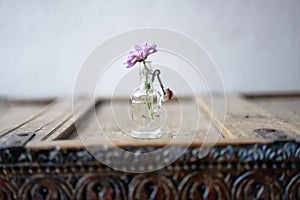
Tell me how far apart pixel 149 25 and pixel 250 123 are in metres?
0.71

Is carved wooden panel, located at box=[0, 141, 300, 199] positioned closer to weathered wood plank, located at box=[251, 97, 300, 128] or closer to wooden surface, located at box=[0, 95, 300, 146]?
wooden surface, located at box=[0, 95, 300, 146]

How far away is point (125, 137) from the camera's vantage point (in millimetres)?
949

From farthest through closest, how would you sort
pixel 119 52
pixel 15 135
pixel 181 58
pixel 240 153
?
pixel 181 58, pixel 119 52, pixel 15 135, pixel 240 153

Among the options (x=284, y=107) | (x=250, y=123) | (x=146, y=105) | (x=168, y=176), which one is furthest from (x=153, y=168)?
(x=284, y=107)

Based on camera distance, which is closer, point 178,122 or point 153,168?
point 153,168

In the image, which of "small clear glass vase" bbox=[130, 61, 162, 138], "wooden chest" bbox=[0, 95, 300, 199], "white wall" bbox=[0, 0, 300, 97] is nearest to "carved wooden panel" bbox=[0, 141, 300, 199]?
"wooden chest" bbox=[0, 95, 300, 199]

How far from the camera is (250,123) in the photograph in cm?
101

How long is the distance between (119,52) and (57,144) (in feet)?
2.40

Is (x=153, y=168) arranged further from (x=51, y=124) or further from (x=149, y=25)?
(x=149, y=25)

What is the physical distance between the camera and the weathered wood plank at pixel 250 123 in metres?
0.88

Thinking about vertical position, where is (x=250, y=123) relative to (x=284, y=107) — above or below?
below

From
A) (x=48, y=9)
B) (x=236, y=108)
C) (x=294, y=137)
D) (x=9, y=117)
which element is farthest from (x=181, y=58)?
(x=294, y=137)

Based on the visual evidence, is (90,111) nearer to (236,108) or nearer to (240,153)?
(236,108)

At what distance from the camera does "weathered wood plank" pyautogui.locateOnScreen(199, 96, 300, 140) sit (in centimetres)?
88
